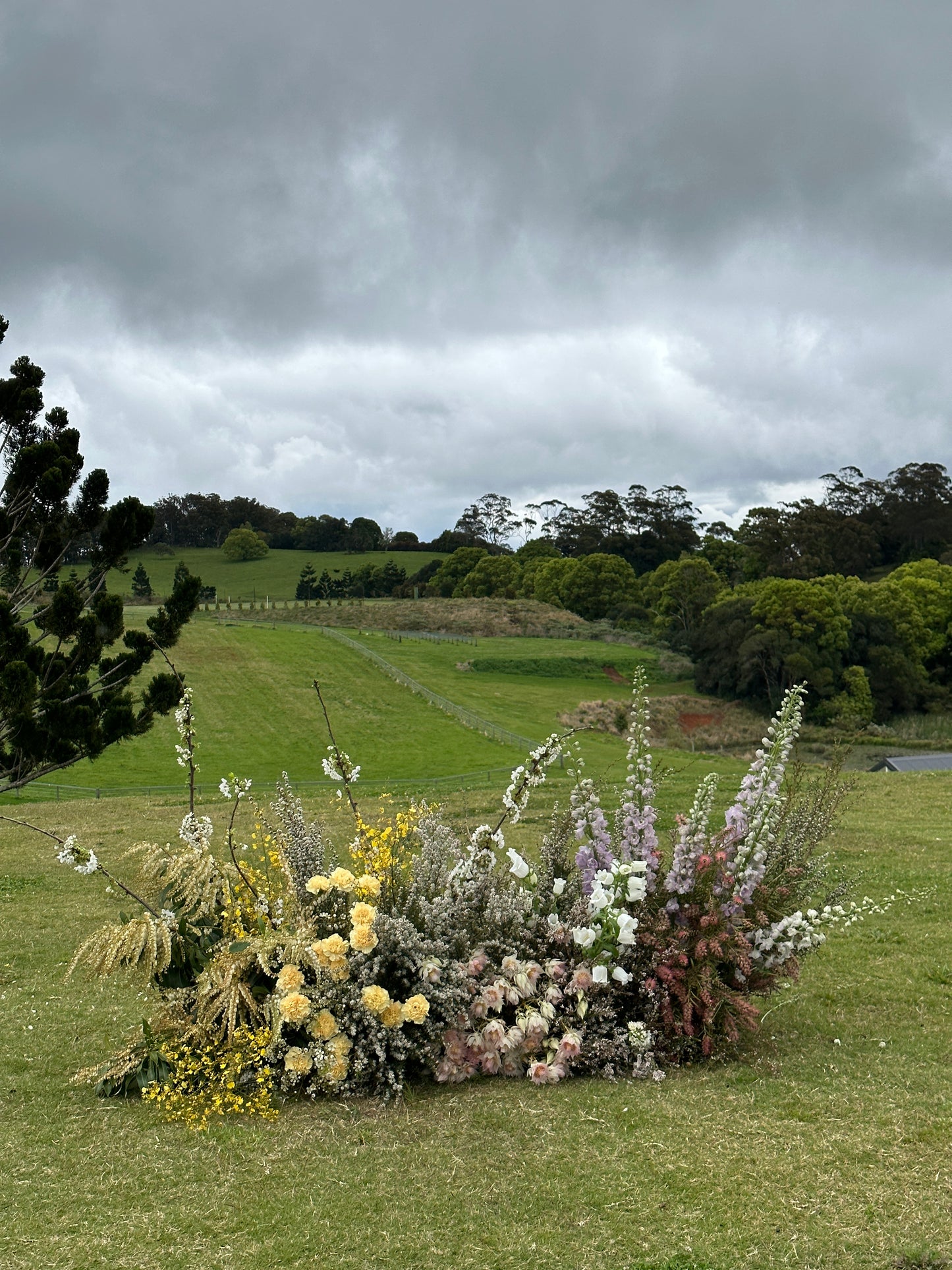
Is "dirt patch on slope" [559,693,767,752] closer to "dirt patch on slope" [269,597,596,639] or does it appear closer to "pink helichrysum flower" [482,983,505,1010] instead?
"dirt patch on slope" [269,597,596,639]

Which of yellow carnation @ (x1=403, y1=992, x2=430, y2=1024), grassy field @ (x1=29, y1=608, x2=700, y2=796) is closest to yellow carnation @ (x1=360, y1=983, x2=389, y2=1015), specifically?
yellow carnation @ (x1=403, y1=992, x2=430, y2=1024)

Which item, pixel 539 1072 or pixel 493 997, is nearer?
pixel 539 1072

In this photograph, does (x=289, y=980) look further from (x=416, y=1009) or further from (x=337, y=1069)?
(x=416, y=1009)

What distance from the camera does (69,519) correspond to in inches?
426

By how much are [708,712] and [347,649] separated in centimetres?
2614

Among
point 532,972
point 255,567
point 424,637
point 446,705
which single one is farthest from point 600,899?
point 255,567

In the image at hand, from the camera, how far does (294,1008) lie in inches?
218

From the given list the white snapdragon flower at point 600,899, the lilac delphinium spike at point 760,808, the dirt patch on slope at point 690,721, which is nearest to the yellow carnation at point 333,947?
the white snapdragon flower at point 600,899

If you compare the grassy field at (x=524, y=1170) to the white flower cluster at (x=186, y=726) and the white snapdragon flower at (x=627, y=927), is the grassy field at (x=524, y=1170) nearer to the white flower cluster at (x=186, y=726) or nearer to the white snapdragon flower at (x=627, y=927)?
the white snapdragon flower at (x=627, y=927)

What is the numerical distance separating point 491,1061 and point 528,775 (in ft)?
6.39

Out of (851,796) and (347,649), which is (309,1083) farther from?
(347,649)

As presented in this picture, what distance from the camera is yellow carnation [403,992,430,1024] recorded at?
5594 mm

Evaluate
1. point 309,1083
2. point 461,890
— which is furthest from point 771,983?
point 309,1083

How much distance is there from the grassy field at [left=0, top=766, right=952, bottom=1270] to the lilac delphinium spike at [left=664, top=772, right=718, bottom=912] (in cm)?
119
